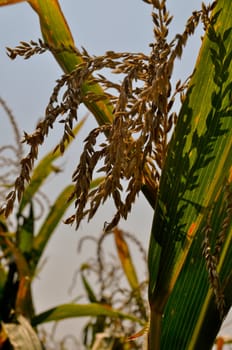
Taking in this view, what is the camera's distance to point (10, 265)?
1831 millimetres

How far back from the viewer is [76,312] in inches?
67.6

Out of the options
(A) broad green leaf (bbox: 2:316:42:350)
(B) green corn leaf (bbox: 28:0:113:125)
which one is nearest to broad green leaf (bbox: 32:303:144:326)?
(A) broad green leaf (bbox: 2:316:42:350)

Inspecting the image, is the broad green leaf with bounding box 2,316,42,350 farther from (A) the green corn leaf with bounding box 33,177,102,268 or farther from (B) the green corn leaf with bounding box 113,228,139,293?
(B) the green corn leaf with bounding box 113,228,139,293

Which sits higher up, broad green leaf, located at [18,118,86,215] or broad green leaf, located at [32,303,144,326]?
broad green leaf, located at [18,118,86,215]

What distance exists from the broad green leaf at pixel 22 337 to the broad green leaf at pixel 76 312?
7.1 inches

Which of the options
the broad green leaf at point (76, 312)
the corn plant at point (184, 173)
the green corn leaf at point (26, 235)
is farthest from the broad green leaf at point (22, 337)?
the corn plant at point (184, 173)

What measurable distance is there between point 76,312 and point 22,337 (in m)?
0.29

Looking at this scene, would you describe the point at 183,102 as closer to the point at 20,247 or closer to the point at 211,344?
the point at 211,344

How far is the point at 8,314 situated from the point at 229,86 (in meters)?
1.24

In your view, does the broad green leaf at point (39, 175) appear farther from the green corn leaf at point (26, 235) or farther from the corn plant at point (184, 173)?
the corn plant at point (184, 173)

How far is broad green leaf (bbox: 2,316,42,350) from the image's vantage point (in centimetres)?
140

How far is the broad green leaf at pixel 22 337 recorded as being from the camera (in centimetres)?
140

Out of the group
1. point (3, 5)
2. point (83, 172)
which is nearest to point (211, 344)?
point (83, 172)

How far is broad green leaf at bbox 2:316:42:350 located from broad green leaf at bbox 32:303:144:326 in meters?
0.18
